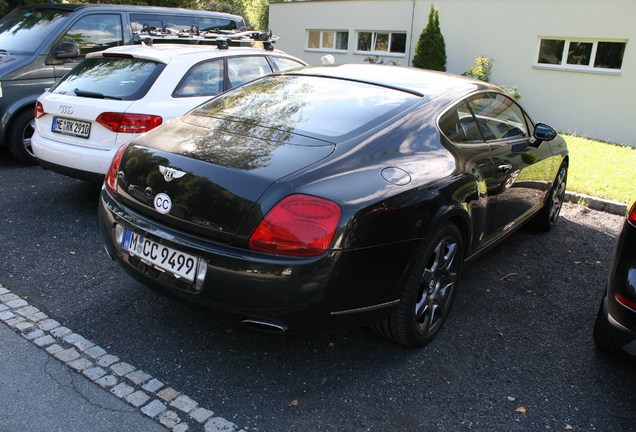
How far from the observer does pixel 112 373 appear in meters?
2.89

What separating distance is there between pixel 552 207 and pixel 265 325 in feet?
12.5

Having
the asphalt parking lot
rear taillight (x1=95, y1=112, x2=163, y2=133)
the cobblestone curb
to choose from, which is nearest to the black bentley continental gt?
the asphalt parking lot

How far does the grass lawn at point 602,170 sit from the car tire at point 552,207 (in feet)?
4.05

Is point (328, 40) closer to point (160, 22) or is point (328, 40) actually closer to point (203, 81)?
point (160, 22)

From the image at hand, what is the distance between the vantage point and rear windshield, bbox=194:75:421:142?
3.21 metres

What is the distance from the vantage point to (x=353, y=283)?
2.68 meters

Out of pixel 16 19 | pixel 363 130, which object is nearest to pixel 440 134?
pixel 363 130

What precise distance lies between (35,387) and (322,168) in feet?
5.94

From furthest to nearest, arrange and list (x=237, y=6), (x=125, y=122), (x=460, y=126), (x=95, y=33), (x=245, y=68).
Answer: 1. (x=237, y=6)
2. (x=95, y=33)
3. (x=245, y=68)
4. (x=125, y=122)
5. (x=460, y=126)

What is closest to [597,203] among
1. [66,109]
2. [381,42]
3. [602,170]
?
[602,170]

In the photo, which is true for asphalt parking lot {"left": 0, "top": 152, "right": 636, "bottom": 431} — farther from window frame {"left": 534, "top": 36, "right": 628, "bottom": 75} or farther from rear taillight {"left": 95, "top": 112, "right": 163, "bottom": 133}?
window frame {"left": 534, "top": 36, "right": 628, "bottom": 75}

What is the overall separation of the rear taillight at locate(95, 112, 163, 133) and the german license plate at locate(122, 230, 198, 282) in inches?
78.8

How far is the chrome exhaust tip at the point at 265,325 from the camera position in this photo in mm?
2658

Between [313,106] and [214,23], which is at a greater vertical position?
[214,23]
